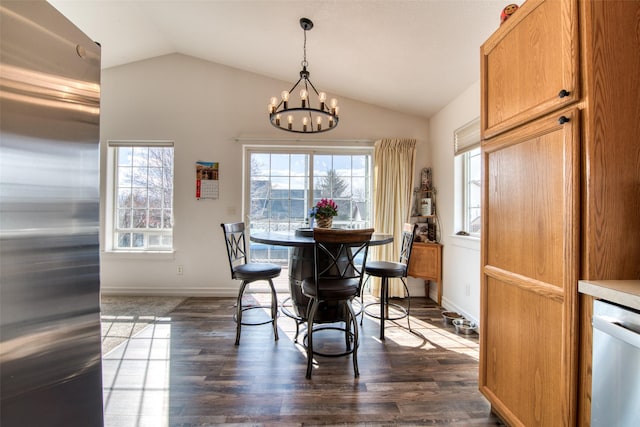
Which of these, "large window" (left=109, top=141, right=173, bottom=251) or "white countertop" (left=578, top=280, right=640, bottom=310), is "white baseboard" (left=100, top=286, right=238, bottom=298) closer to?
"large window" (left=109, top=141, right=173, bottom=251)

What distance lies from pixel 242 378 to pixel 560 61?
237 centimetres

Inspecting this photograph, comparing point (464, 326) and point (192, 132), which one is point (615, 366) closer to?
point (464, 326)

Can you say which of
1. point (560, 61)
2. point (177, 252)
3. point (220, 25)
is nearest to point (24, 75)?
point (560, 61)

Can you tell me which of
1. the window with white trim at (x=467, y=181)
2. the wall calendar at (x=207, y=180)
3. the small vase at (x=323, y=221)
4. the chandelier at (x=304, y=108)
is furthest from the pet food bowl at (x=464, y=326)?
the wall calendar at (x=207, y=180)

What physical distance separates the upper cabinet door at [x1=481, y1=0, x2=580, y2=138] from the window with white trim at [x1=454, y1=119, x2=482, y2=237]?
142 cm

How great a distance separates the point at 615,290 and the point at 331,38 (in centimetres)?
267

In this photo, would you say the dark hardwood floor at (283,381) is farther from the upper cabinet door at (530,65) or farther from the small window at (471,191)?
the upper cabinet door at (530,65)

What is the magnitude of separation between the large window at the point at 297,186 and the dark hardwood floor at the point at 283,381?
1.55 meters

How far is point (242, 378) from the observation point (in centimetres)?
188

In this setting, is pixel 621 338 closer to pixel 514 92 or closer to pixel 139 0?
pixel 514 92

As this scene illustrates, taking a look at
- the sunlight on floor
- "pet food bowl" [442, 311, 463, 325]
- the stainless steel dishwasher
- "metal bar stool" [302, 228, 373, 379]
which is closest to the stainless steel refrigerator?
the sunlight on floor

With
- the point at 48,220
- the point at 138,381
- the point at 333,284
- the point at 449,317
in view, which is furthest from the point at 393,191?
the point at 48,220

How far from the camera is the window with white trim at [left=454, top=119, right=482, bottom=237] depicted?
2906 millimetres

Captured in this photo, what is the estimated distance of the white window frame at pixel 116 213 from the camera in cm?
376
